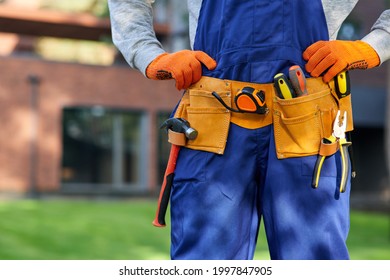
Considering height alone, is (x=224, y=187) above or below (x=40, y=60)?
above

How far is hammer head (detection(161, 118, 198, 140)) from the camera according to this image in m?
2.08

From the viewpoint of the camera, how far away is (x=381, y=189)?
31.9 m

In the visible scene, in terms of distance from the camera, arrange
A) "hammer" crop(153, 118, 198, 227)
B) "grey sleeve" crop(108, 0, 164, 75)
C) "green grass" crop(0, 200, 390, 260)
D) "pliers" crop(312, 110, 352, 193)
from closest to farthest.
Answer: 1. "pliers" crop(312, 110, 352, 193)
2. "hammer" crop(153, 118, 198, 227)
3. "grey sleeve" crop(108, 0, 164, 75)
4. "green grass" crop(0, 200, 390, 260)

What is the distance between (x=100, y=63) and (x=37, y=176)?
492 centimetres

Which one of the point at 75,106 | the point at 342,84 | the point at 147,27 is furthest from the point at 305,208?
Answer: the point at 75,106

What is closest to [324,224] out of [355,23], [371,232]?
[371,232]

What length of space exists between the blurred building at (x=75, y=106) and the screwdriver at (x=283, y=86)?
23414 millimetres

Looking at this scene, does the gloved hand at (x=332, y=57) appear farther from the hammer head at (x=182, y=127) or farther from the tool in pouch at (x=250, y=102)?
the hammer head at (x=182, y=127)

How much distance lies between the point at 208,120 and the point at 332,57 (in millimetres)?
371

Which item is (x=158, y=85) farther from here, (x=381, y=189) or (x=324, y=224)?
(x=324, y=224)

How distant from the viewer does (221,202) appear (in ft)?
6.72

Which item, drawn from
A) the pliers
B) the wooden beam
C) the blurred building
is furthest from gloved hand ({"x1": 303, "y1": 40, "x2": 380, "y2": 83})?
the wooden beam

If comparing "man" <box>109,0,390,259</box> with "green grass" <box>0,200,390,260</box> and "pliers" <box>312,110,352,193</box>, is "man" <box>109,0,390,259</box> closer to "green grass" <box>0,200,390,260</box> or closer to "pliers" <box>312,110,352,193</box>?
"pliers" <box>312,110,352,193</box>

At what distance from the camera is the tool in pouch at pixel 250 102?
2.03m
